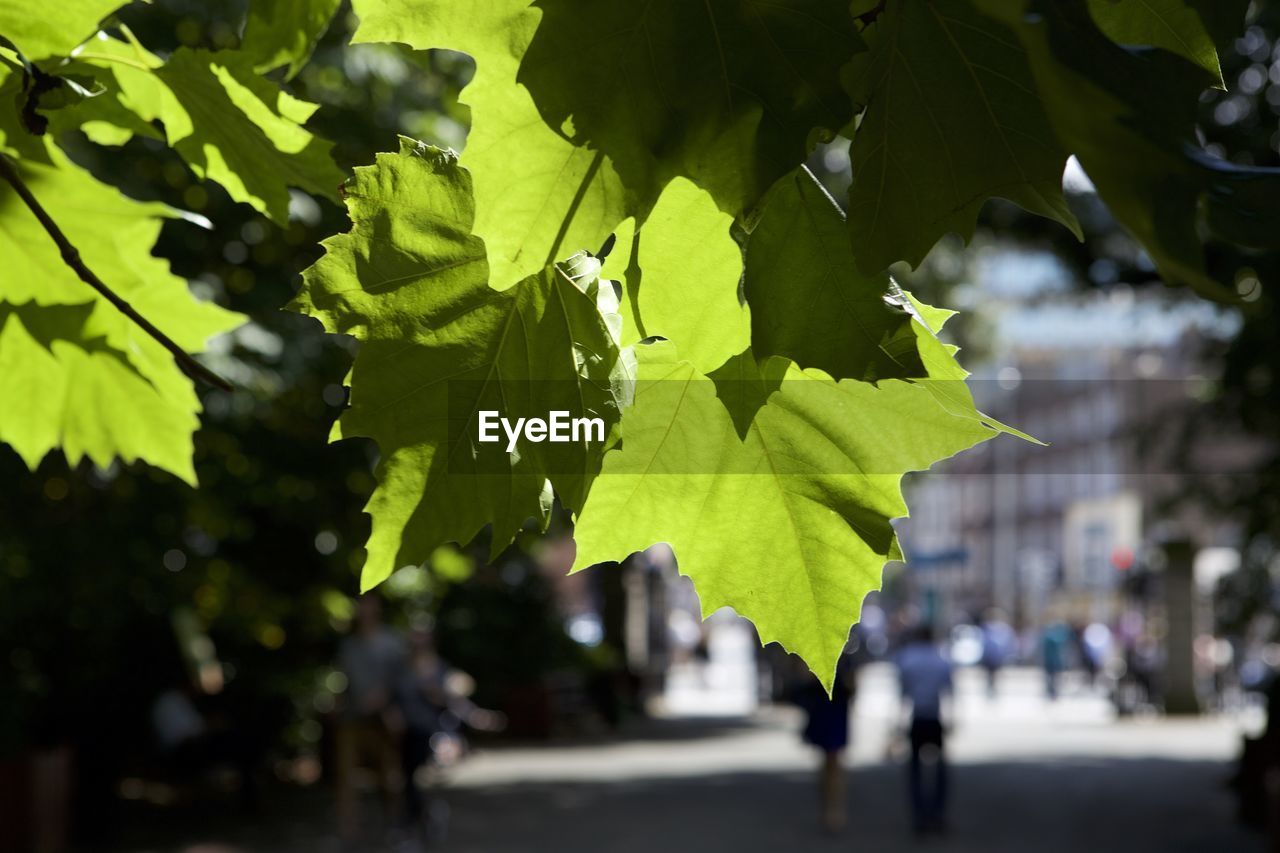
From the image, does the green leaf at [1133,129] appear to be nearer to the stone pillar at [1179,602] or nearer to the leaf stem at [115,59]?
the leaf stem at [115,59]

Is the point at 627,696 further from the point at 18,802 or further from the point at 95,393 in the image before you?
the point at 95,393

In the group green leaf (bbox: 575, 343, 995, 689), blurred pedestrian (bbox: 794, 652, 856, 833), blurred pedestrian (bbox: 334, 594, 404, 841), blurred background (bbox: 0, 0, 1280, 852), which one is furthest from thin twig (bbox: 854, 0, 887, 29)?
blurred pedestrian (bbox: 794, 652, 856, 833)

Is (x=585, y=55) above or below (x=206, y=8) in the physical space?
below

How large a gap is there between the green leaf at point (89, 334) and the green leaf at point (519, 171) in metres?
0.87

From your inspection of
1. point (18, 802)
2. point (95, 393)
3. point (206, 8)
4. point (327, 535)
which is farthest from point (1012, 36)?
point (327, 535)

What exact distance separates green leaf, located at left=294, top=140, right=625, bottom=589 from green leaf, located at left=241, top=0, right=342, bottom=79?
564 millimetres

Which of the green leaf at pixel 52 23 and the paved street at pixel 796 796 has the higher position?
the green leaf at pixel 52 23

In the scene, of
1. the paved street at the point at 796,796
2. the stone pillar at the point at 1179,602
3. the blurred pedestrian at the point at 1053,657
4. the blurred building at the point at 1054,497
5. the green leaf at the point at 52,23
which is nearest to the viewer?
the green leaf at the point at 52,23

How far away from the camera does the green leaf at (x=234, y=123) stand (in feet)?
5.12

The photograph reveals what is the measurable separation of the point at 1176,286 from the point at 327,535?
44.8 ft

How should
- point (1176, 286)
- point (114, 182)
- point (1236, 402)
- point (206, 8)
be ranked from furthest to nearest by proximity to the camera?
point (1236, 402) < point (206, 8) < point (114, 182) < point (1176, 286)

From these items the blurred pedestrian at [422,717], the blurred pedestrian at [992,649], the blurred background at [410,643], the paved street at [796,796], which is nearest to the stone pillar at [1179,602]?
the blurred background at [410,643]

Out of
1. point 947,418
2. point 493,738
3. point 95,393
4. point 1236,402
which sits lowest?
point 493,738

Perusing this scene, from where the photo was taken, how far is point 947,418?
3.82 ft
